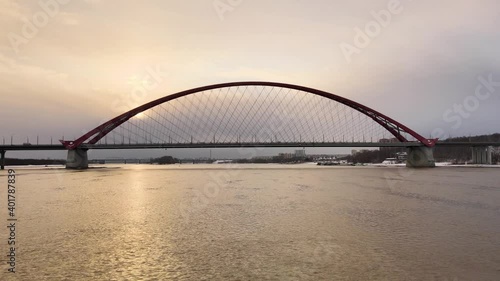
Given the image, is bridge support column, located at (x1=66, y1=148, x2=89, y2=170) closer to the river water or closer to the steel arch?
the steel arch

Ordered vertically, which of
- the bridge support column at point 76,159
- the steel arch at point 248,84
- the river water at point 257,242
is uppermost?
the steel arch at point 248,84

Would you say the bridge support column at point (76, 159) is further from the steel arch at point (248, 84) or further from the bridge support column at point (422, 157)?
the bridge support column at point (422, 157)

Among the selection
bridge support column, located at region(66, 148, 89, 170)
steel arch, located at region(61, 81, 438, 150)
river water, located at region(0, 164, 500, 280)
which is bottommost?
river water, located at region(0, 164, 500, 280)

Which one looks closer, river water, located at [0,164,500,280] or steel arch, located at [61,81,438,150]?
river water, located at [0,164,500,280]

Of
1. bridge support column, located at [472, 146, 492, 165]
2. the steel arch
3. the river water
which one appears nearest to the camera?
the river water

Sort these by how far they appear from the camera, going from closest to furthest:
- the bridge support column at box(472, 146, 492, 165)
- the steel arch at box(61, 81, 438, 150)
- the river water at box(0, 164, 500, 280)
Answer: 1. the river water at box(0, 164, 500, 280)
2. the steel arch at box(61, 81, 438, 150)
3. the bridge support column at box(472, 146, 492, 165)

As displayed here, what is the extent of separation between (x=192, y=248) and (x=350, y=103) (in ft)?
210

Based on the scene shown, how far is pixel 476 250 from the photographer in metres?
7.66

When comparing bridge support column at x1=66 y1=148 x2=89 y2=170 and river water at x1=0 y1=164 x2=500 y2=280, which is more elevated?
bridge support column at x1=66 y1=148 x2=89 y2=170

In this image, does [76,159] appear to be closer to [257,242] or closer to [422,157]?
[422,157]

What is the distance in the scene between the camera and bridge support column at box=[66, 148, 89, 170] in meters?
69.8

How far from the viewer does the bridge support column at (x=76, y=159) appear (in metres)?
69.8

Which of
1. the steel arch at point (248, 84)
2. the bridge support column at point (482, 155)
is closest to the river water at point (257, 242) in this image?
the steel arch at point (248, 84)

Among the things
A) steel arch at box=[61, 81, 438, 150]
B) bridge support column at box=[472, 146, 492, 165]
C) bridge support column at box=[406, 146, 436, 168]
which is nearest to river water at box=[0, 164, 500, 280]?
steel arch at box=[61, 81, 438, 150]
